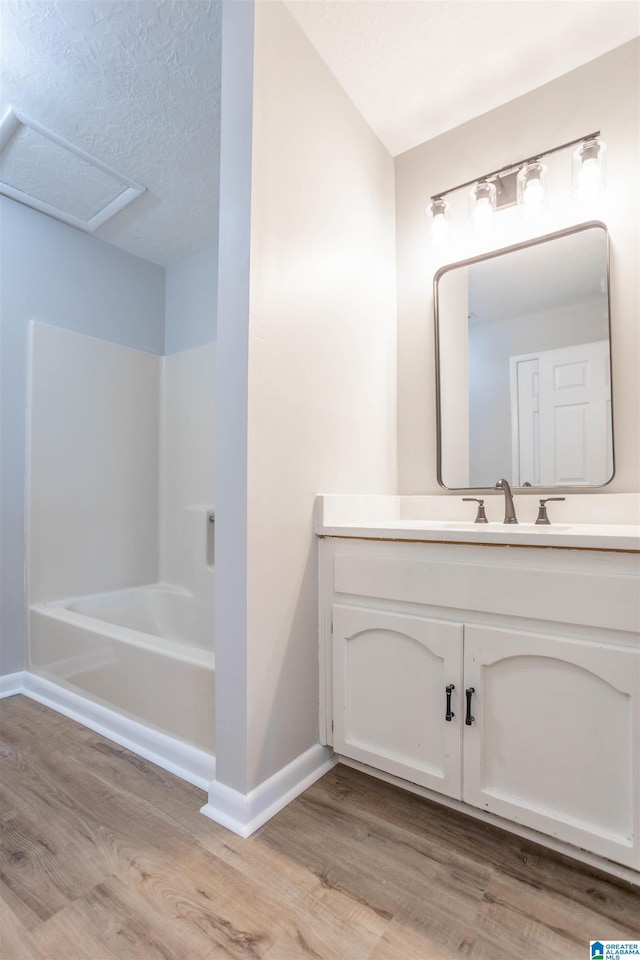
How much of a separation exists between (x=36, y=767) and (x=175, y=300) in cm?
242

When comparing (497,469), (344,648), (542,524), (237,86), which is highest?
(237,86)

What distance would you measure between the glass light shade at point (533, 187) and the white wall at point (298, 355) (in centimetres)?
54

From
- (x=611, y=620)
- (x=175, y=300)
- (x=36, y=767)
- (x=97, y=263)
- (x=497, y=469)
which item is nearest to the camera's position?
(x=611, y=620)

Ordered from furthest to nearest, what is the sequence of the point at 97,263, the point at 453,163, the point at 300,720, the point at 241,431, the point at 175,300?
the point at 175,300
the point at 97,263
the point at 453,163
the point at 300,720
the point at 241,431

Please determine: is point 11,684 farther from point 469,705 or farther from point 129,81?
point 129,81

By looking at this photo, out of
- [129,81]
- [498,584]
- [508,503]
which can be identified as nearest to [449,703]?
[498,584]

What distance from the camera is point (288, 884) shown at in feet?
3.43

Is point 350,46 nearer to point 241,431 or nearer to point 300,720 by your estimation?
point 241,431

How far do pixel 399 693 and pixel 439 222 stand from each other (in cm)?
165

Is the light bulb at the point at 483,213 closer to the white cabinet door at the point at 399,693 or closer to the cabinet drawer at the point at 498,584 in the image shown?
the cabinet drawer at the point at 498,584

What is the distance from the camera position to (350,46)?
1.50m

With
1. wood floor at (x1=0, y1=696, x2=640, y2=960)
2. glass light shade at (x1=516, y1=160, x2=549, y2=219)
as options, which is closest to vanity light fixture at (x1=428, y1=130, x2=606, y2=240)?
glass light shade at (x1=516, y1=160, x2=549, y2=219)

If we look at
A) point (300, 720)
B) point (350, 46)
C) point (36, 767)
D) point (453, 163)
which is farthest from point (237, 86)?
point (36, 767)

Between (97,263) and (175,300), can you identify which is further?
(175,300)
